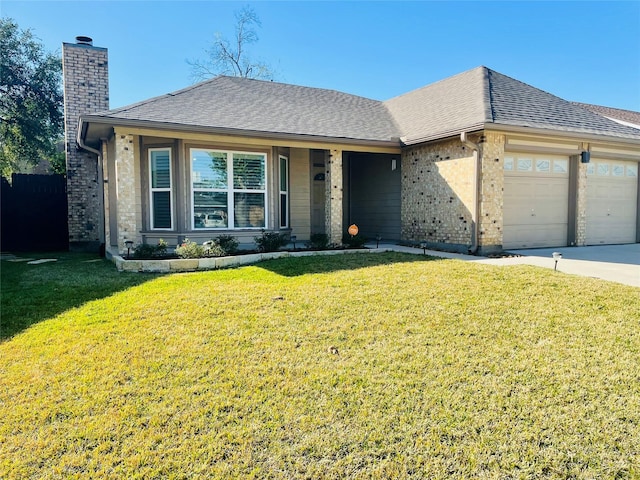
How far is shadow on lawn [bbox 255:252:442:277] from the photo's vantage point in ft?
23.9

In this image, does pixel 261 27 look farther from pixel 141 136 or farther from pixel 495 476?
pixel 495 476

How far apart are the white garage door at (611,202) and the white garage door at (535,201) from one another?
96 cm

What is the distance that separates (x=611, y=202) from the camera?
11.6 m

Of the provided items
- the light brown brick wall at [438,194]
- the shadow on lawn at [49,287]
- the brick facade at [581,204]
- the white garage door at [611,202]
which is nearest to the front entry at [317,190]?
the light brown brick wall at [438,194]

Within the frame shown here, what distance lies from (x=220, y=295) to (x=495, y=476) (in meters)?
4.17

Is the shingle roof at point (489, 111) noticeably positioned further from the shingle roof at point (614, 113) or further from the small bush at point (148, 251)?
the small bush at point (148, 251)

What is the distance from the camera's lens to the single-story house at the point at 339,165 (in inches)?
368

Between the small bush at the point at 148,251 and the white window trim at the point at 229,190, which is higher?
the white window trim at the point at 229,190

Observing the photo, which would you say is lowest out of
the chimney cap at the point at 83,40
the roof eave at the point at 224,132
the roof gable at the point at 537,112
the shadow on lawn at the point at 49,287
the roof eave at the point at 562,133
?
the shadow on lawn at the point at 49,287

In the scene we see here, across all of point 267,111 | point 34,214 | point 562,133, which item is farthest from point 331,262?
point 34,214

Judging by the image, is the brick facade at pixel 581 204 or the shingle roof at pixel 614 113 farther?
the shingle roof at pixel 614 113

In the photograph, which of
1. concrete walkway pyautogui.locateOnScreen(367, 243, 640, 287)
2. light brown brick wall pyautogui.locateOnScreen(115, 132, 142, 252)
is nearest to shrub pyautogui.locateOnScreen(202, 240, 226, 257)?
light brown brick wall pyautogui.locateOnScreen(115, 132, 142, 252)

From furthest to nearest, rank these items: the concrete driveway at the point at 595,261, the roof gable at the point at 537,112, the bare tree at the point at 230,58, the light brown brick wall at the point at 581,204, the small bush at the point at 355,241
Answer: the bare tree at the point at 230,58 → the light brown brick wall at the point at 581,204 → the small bush at the point at 355,241 → the roof gable at the point at 537,112 → the concrete driveway at the point at 595,261

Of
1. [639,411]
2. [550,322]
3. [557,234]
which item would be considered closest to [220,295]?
[550,322]
